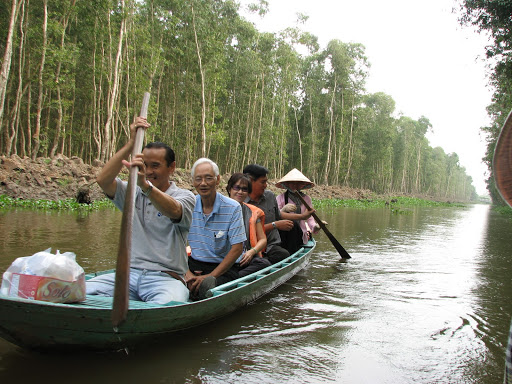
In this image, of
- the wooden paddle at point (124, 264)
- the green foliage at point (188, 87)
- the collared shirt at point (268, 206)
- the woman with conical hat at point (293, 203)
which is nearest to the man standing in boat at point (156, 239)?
the wooden paddle at point (124, 264)

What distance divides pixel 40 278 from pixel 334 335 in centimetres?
252

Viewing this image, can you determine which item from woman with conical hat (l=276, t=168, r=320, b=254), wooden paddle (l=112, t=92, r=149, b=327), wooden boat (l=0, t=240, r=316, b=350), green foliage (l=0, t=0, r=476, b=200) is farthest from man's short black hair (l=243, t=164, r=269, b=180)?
→ green foliage (l=0, t=0, r=476, b=200)

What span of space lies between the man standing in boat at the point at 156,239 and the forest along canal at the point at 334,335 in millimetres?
464

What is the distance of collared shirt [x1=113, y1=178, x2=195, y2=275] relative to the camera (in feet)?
10.0

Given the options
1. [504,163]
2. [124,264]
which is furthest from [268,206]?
[504,163]

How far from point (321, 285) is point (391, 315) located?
1409 mm

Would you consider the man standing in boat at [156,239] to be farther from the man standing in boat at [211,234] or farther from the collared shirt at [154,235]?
the man standing in boat at [211,234]

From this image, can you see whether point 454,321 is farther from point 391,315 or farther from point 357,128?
point 357,128

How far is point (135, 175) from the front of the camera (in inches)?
99.7

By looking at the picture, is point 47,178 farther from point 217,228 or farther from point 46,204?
point 217,228

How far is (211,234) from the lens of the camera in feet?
12.5

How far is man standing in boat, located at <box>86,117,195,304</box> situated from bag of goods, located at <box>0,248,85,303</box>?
0.55 meters

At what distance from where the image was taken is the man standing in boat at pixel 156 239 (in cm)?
299

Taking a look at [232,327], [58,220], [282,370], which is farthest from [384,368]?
[58,220]
